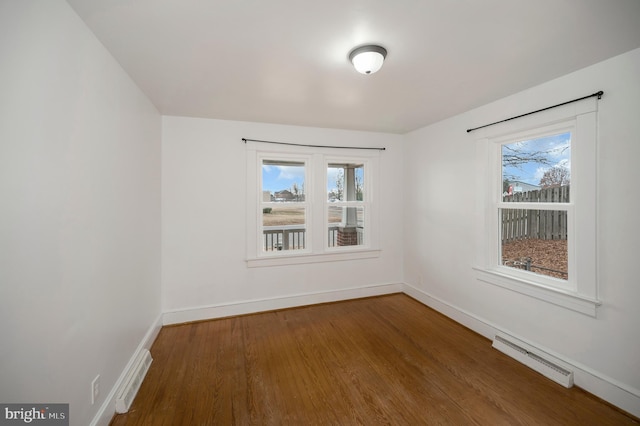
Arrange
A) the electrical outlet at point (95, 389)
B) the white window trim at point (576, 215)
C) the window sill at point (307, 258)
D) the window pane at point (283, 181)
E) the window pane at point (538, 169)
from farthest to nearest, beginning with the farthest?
the window pane at point (283, 181), the window sill at point (307, 258), the window pane at point (538, 169), the white window trim at point (576, 215), the electrical outlet at point (95, 389)

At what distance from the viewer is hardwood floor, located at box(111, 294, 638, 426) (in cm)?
183

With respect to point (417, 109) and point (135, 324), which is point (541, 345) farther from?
point (135, 324)

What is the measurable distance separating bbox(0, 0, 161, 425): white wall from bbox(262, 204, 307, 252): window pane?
1734 mm

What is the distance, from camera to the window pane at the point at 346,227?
414 centimetres

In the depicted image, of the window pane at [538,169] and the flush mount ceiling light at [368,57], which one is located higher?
the flush mount ceiling light at [368,57]

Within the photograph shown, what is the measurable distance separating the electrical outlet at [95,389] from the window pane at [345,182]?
3.05m

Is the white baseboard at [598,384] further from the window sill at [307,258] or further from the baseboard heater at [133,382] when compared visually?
the baseboard heater at [133,382]

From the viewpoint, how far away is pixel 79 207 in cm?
151

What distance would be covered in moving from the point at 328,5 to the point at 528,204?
252 cm

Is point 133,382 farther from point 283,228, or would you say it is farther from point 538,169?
point 538,169

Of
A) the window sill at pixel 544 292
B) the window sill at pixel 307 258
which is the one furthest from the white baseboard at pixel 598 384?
the window sill at pixel 307 258

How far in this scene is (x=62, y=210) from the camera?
1356 millimetres

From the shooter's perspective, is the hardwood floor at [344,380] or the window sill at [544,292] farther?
the window sill at [544,292]

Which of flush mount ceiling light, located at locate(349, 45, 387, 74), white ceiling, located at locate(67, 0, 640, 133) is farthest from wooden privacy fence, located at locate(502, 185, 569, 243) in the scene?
flush mount ceiling light, located at locate(349, 45, 387, 74)
